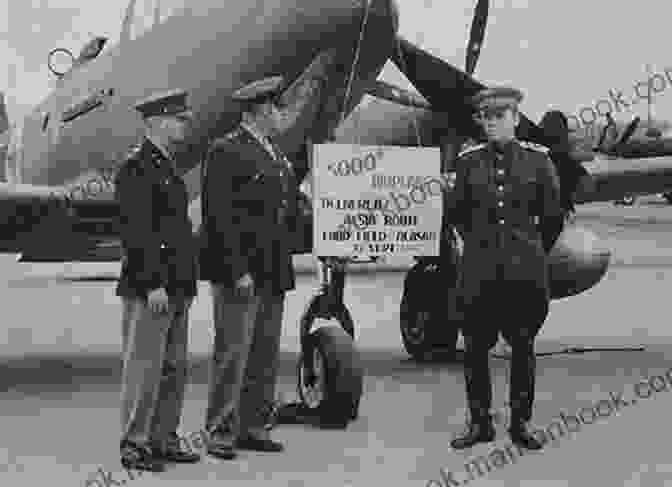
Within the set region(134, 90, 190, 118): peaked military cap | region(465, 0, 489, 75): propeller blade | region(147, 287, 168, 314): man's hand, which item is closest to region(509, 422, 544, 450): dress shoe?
region(147, 287, 168, 314): man's hand

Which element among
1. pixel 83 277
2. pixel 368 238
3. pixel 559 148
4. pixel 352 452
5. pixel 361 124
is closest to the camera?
pixel 352 452

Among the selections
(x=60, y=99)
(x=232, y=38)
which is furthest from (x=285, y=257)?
(x=60, y=99)

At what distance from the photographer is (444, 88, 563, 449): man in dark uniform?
5.92 meters

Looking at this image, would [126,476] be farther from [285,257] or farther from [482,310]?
[482,310]

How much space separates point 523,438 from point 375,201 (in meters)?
1.96

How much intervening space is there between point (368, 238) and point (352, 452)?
5.54 feet

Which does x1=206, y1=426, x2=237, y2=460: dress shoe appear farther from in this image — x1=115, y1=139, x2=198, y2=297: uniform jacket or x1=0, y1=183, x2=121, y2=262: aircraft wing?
x1=0, y1=183, x2=121, y2=262: aircraft wing

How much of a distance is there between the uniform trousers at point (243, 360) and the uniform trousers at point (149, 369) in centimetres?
23

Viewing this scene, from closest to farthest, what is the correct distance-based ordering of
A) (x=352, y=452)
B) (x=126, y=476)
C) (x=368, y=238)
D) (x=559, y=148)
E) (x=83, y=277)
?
(x=126, y=476), (x=352, y=452), (x=368, y=238), (x=559, y=148), (x=83, y=277)

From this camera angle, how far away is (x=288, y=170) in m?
6.06

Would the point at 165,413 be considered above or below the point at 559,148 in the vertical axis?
below

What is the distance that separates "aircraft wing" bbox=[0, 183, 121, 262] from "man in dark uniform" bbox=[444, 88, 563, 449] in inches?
120

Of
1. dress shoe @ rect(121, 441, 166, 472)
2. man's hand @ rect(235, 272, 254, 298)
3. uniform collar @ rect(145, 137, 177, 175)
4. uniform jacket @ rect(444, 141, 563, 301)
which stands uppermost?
uniform collar @ rect(145, 137, 177, 175)

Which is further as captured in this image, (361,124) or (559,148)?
(361,124)
